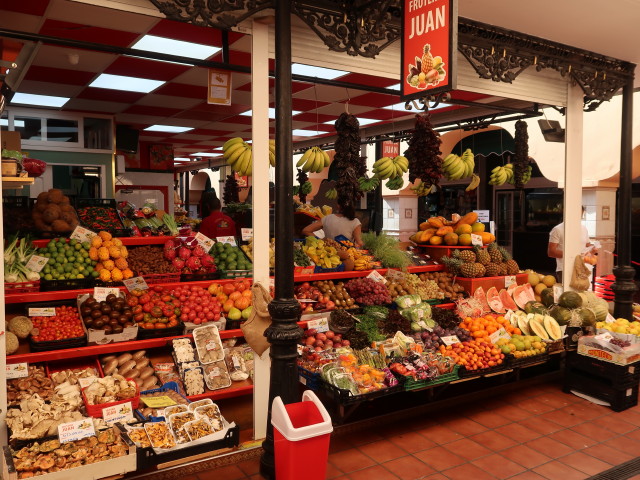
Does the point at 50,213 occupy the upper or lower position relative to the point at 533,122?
lower

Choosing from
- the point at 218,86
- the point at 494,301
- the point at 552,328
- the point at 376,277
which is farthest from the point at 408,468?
the point at 218,86

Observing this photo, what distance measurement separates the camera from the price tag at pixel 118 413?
348cm

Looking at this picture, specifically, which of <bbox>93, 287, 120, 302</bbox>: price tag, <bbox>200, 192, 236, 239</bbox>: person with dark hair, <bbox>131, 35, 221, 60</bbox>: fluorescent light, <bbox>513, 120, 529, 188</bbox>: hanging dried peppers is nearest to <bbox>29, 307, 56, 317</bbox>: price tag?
<bbox>93, 287, 120, 302</bbox>: price tag

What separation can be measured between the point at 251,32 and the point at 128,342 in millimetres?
2673

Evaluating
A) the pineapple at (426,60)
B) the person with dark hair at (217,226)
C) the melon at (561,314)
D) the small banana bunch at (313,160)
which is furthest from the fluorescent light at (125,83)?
the melon at (561,314)

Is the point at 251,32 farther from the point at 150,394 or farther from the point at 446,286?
the point at 446,286

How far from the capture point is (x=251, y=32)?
4012 mm

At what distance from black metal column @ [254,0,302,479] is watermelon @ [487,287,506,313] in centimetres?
357

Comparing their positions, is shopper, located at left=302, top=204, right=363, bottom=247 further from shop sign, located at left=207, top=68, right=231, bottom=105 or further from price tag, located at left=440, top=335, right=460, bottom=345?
shop sign, located at left=207, top=68, right=231, bottom=105

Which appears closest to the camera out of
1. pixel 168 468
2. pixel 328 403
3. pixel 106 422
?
pixel 106 422

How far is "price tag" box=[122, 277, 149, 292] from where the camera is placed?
4602mm

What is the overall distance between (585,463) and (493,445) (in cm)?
68

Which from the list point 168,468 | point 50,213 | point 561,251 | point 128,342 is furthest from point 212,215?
point 561,251

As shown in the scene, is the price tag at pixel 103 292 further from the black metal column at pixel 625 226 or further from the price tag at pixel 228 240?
the black metal column at pixel 625 226
